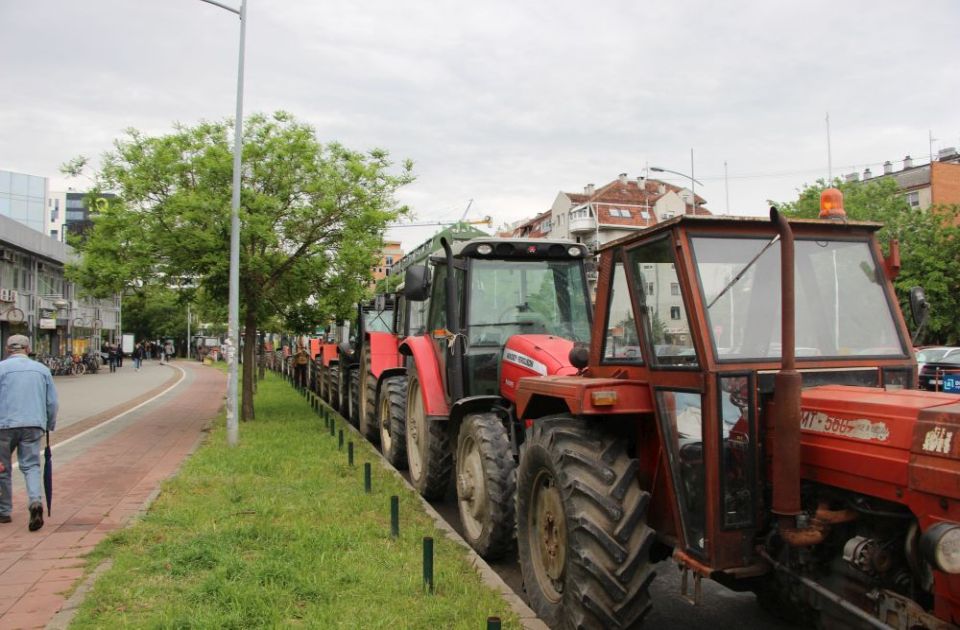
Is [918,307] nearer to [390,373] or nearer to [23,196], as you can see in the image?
[390,373]

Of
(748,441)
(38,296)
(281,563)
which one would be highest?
(38,296)

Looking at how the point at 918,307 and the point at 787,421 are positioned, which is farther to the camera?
the point at 918,307

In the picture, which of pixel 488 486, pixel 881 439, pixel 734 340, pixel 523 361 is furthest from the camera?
pixel 523 361

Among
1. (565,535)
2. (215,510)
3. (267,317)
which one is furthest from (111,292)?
(565,535)

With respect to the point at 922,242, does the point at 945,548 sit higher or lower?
lower

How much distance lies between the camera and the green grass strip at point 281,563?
442cm

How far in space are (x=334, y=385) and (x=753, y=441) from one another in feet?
53.1

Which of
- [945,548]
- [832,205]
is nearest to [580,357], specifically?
[832,205]

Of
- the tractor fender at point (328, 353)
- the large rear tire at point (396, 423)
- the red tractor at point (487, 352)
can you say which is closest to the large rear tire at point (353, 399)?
the tractor fender at point (328, 353)

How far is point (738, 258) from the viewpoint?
3.85 m

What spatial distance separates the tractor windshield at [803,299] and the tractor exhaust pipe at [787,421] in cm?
45

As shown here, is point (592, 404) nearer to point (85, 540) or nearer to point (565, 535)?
point (565, 535)

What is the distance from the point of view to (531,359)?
6.21 metres

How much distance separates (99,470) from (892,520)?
31.6 feet
